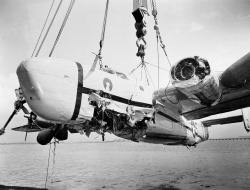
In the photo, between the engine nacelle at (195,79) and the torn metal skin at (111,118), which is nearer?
the torn metal skin at (111,118)

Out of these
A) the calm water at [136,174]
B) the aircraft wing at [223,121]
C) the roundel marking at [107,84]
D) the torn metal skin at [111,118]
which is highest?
the roundel marking at [107,84]

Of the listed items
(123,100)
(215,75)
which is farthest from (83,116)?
(215,75)

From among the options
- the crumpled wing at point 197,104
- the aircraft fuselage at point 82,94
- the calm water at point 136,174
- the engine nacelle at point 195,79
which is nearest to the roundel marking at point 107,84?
the aircraft fuselage at point 82,94

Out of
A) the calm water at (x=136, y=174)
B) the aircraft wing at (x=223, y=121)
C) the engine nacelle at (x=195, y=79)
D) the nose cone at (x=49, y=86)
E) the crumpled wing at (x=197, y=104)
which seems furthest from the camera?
the aircraft wing at (x=223, y=121)

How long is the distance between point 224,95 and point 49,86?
6.39 m

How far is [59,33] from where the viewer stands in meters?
7.31

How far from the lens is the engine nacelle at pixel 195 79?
5859 mm

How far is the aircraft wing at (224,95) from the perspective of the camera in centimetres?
587

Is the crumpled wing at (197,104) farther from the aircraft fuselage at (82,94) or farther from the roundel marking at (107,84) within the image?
the roundel marking at (107,84)

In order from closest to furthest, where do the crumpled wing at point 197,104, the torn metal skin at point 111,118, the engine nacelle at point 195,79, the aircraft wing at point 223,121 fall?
the torn metal skin at point 111,118 → the engine nacelle at point 195,79 → the crumpled wing at point 197,104 → the aircraft wing at point 223,121

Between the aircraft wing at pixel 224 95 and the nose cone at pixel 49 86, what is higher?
the aircraft wing at pixel 224 95

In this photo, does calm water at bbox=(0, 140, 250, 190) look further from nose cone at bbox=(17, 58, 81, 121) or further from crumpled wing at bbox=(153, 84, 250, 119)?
nose cone at bbox=(17, 58, 81, 121)

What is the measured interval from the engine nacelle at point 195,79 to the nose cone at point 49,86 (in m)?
3.06

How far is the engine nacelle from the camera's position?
586 cm
